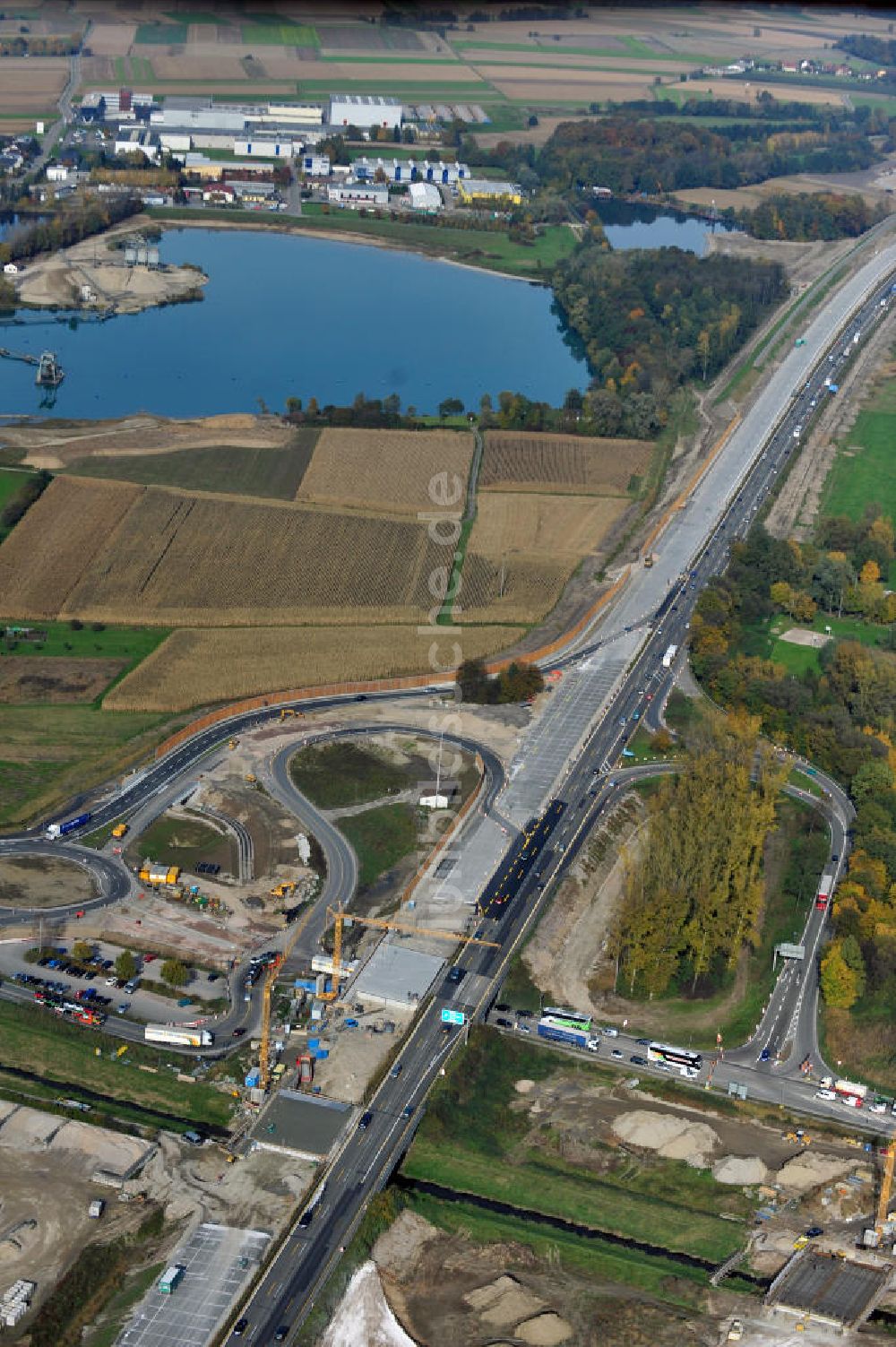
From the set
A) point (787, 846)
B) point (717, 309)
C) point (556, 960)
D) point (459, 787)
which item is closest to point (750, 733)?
point (787, 846)

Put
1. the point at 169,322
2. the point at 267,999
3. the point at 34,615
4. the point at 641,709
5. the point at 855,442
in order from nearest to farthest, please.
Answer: the point at 267,999 < the point at 641,709 < the point at 34,615 < the point at 855,442 < the point at 169,322

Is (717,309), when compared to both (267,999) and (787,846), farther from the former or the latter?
(267,999)

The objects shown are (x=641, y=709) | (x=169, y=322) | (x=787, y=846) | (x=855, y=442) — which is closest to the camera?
(x=787, y=846)

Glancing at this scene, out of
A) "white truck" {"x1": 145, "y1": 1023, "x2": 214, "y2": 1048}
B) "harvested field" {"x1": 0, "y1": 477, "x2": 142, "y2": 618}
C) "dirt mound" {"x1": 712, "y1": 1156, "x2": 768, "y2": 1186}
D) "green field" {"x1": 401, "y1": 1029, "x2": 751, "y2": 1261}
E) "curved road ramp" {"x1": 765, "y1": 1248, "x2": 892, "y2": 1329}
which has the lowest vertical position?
"harvested field" {"x1": 0, "y1": 477, "x2": 142, "y2": 618}

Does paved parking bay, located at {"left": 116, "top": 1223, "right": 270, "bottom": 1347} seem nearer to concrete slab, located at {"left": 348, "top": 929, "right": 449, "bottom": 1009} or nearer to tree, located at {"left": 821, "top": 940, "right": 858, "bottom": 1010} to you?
concrete slab, located at {"left": 348, "top": 929, "right": 449, "bottom": 1009}

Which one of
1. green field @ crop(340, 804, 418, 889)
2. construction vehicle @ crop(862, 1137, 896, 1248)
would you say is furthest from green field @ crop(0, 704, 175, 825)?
construction vehicle @ crop(862, 1137, 896, 1248)

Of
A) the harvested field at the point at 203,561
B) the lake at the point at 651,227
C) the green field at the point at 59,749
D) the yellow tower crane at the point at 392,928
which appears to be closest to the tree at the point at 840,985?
the yellow tower crane at the point at 392,928
